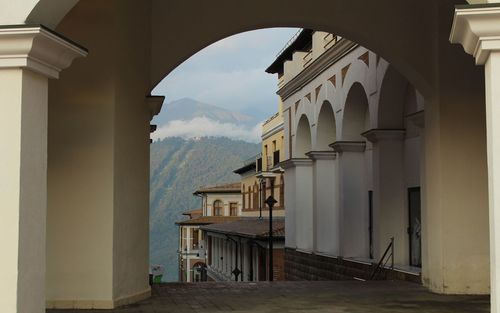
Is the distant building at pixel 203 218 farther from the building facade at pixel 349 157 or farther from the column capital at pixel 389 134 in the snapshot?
the column capital at pixel 389 134

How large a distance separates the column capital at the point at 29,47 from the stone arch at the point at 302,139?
76.1 feet

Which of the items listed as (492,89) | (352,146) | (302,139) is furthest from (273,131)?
(492,89)

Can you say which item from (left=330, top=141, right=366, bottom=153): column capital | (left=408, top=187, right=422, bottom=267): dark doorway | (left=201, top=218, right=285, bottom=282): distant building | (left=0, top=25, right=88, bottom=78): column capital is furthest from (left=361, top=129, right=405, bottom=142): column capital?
(left=201, top=218, right=285, bottom=282): distant building

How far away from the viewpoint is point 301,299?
44.7 feet

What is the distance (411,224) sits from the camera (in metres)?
20.3

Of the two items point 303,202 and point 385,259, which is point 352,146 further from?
point 303,202

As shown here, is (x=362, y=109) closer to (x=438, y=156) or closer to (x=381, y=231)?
(x=381, y=231)

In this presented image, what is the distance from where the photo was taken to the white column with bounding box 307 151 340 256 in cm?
2752

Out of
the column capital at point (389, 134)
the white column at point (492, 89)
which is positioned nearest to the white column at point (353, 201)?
the column capital at point (389, 134)

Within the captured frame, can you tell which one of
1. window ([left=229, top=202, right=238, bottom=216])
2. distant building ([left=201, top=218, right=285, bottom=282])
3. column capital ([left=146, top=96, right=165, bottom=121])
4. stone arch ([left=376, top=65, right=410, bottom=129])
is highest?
stone arch ([left=376, top=65, right=410, bottom=129])

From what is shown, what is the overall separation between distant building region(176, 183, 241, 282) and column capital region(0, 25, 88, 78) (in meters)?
66.6

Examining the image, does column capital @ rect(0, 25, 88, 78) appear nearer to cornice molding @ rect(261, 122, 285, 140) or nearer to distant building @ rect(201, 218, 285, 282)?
distant building @ rect(201, 218, 285, 282)

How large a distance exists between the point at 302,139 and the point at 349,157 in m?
6.62

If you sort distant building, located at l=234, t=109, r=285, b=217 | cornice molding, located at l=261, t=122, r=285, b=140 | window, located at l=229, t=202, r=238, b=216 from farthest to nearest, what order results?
window, located at l=229, t=202, r=238, b=216 < cornice molding, located at l=261, t=122, r=285, b=140 < distant building, located at l=234, t=109, r=285, b=217
